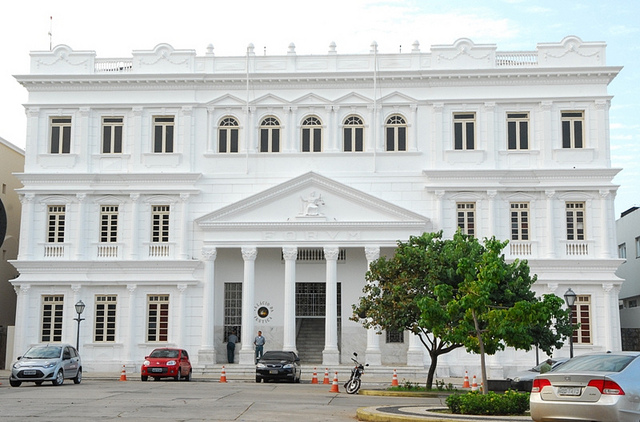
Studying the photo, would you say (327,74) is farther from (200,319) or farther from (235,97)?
(200,319)

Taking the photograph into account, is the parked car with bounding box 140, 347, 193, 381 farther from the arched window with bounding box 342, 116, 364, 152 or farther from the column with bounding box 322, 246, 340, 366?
the arched window with bounding box 342, 116, 364, 152

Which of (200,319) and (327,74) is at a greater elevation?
(327,74)

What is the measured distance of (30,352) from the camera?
102 feet

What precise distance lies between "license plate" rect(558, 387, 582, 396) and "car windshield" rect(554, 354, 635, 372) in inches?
17.9

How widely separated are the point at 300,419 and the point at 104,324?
28.5 meters

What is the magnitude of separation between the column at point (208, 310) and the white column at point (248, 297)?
5.19 ft

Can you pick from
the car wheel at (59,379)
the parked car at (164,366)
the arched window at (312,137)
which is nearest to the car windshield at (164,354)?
the parked car at (164,366)

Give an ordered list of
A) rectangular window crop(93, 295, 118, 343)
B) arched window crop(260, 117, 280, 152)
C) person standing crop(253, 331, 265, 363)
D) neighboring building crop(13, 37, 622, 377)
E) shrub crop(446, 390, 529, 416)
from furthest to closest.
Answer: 1. arched window crop(260, 117, 280, 152)
2. rectangular window crop(93, 295, 118, 343)
3. neighboring building crop(13, 37, 622, 377)
4. person standing crop(253, 331, 265, 363)
5. shrub crop(446, 390, 529, 416)

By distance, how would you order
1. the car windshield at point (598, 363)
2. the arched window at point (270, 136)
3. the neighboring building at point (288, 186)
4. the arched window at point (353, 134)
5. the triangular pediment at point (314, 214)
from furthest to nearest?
the arched window at point (270, 136) < the arched window at point (353, 134) < the neighboring building at point (288, 186) < the triangular pediment at point (314, 214) < the car windshield at point (598, 363)

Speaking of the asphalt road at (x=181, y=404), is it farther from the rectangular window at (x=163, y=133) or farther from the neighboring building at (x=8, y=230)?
the neighboring building at (x=8, y=230)

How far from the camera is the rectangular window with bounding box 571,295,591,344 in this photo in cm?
4281

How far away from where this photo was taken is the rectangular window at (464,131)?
44.8 m

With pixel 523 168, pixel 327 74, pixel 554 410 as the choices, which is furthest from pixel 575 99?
pixel 554 410

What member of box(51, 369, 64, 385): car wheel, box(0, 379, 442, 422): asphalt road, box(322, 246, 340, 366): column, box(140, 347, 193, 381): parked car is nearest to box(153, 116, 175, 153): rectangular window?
box(322, 246, 340, 366): column
